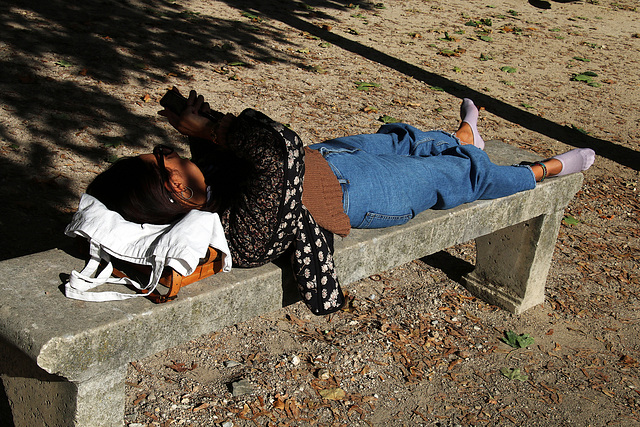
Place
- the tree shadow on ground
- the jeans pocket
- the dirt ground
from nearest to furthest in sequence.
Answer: the jeans pocket
the dirt ground
the tree shadow on ground

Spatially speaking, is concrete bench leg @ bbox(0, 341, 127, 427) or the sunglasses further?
the sunglasses

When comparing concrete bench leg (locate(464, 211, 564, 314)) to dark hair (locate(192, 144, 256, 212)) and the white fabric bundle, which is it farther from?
the white fabric bundle

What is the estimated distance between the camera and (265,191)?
7.52ft

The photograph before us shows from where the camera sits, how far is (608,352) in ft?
11.6

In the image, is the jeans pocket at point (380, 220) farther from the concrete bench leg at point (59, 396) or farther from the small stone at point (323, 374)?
the concrete bench leg at point (59, 396)

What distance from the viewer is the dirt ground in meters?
3.08

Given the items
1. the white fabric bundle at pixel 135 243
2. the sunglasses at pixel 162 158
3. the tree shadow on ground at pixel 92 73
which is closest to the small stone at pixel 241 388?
the white fabric bundle at pixel 135 243

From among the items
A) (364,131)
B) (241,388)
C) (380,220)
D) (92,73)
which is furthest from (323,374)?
(92,73)

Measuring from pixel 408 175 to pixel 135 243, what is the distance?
142cm

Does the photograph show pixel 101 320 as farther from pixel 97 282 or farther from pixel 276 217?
pixel 276 217

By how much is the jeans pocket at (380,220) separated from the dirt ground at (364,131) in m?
0.84

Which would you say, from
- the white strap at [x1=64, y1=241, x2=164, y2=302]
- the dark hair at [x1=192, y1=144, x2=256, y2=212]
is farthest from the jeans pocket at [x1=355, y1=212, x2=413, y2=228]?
the white strap at [x1=64, y1=241, x2=164, y2=302]

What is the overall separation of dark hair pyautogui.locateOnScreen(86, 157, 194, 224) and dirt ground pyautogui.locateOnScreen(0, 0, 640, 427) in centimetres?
102

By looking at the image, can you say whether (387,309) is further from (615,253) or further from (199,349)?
(615,253)
